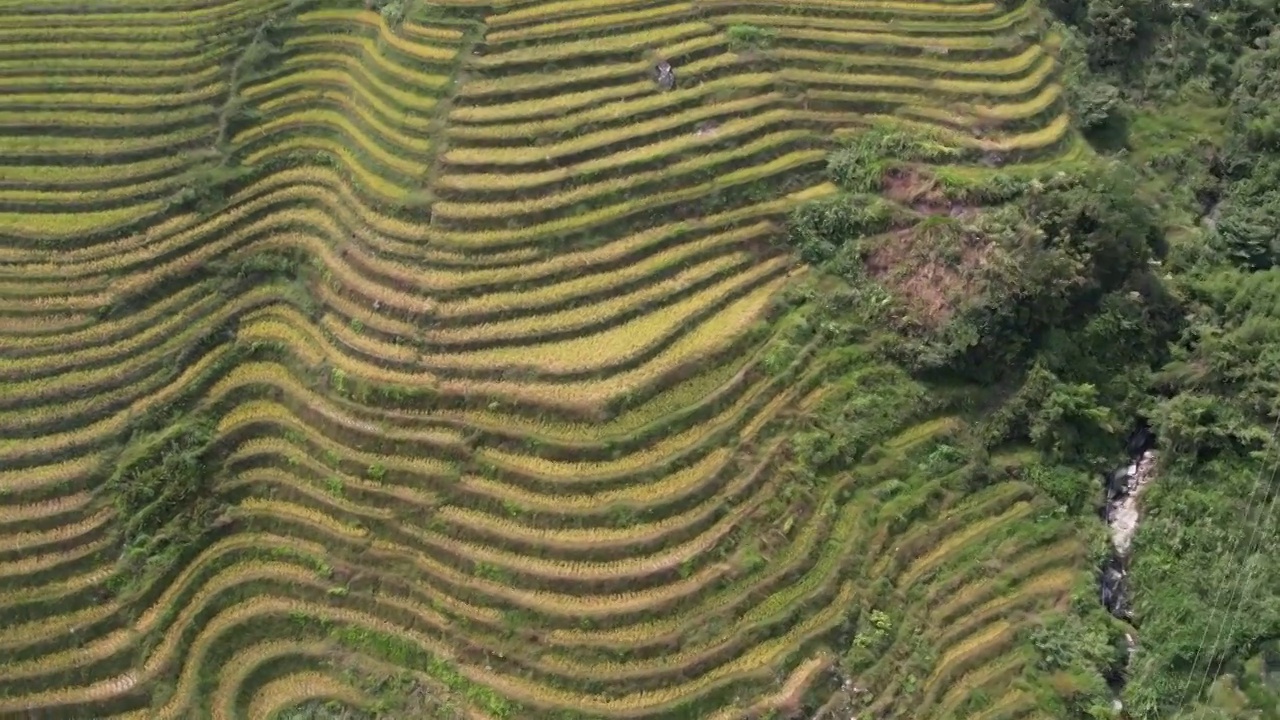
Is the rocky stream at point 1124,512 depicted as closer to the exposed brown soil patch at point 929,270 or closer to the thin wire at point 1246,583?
the thin wire at point 1246,583

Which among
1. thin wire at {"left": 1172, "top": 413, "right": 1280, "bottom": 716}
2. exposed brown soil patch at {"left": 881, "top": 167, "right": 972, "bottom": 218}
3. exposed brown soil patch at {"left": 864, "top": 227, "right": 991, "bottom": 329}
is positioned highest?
exposed brown soil patch at {"left": 881, "top": 167, "right": 972, "bottom": 218}

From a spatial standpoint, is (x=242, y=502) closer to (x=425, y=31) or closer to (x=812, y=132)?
(x=425, y=31)

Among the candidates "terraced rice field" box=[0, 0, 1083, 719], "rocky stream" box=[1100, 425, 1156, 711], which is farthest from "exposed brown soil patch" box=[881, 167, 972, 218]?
"rocky stream" box=[1100, 425, 1156, 711]

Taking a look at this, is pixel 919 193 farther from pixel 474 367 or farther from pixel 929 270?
pixel 474 367

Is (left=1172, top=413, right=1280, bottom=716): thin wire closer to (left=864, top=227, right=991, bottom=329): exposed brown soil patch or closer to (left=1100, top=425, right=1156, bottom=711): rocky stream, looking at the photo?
(left=1100, top=425, right=1156, bottom=711): rocky stream

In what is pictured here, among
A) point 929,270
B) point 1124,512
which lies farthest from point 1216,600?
point 929,270

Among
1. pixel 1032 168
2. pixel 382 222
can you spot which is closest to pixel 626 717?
pixel 382 222

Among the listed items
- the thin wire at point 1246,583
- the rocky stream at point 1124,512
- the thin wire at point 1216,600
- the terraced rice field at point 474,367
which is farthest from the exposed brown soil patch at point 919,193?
the thin wire at point 1246,583
